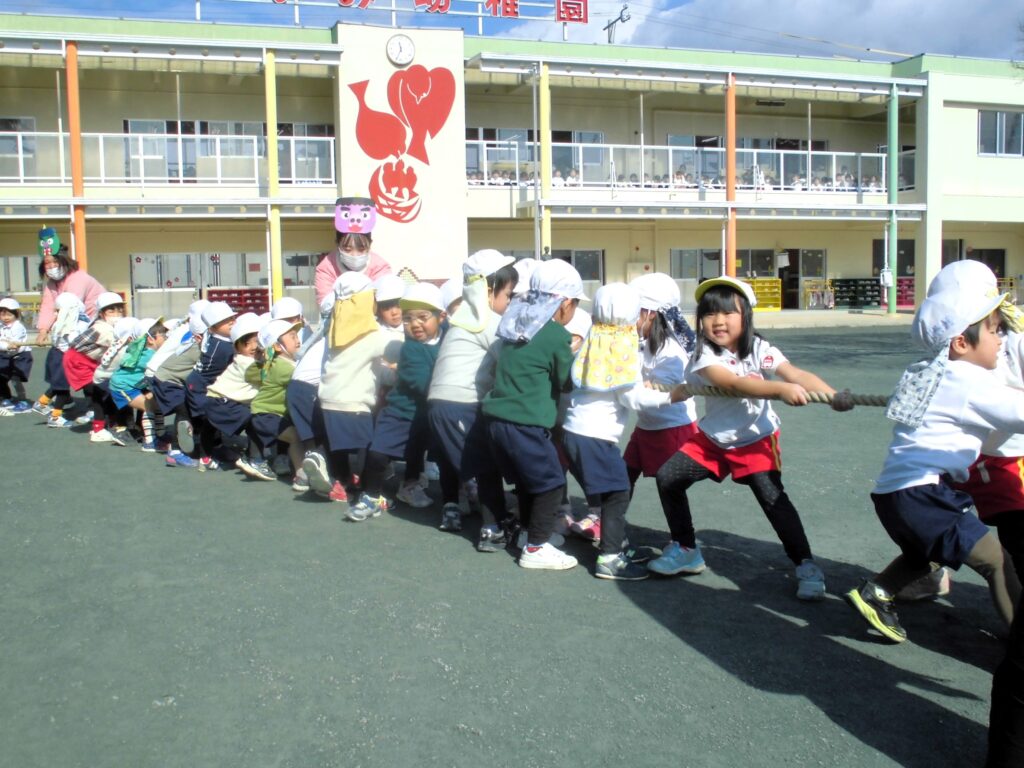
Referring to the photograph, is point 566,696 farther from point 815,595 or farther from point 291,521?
point 291,521

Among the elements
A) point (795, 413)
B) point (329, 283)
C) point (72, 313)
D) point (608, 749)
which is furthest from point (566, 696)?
point (72, 313)

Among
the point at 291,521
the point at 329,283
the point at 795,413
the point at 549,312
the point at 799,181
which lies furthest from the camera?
the point at 799,181

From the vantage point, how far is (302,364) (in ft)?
23.4

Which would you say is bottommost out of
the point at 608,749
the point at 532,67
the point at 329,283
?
the point at 608,749

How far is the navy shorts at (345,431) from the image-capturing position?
258 inches

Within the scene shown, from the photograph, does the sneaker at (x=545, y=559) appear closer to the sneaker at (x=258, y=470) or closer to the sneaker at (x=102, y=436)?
the sneaker at (x=258, y=470)

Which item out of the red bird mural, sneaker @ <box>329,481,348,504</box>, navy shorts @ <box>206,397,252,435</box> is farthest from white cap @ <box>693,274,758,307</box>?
the red bird mural

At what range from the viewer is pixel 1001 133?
3112 cm

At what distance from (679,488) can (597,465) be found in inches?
19.1

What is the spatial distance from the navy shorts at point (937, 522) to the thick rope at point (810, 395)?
0.37m

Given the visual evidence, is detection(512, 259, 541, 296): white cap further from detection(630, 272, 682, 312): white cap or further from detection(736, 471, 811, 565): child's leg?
detection(736, 471, 811, 565): child's leg

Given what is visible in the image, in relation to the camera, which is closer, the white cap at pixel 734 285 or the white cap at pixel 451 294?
the white cap at pixel 734 285

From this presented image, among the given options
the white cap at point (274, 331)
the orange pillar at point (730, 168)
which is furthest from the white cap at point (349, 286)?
the orange pillar at point (730, 168)

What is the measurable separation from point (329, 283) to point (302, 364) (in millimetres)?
1259
